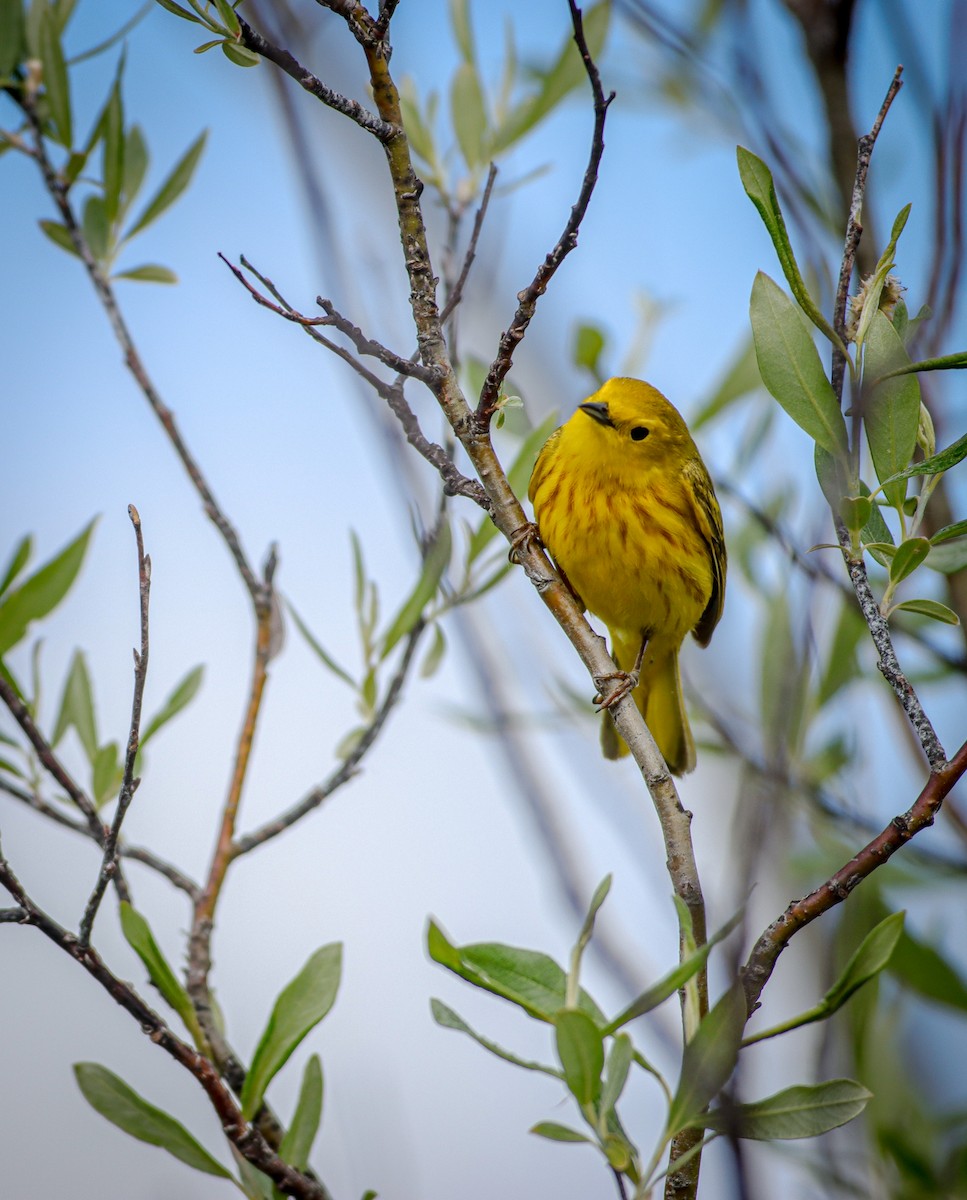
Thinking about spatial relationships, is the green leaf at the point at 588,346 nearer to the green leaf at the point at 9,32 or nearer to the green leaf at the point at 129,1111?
the green leaf at the point at 9,32

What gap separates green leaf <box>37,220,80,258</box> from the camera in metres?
2.23

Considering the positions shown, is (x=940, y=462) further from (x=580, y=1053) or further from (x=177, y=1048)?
(x=177, y=1048)

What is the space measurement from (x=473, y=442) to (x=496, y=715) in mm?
503

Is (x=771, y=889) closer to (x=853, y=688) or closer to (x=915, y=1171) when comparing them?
(x=915, y=1171)

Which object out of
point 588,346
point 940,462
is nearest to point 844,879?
point 940,462

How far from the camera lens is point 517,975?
1.17 meters

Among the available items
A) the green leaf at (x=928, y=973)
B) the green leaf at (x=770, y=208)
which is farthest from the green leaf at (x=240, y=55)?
the green leaf at (x=928, y=973)

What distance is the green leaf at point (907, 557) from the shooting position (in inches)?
50.6

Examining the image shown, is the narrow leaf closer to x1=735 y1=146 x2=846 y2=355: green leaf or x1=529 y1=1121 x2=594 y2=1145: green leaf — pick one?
x1=529 y1=1121 x2=594 y2=1145: green leaf

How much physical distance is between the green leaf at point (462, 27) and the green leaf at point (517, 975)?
2.01 meters

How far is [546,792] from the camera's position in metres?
1.76

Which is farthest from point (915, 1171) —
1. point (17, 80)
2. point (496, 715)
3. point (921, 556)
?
point (17, 80)

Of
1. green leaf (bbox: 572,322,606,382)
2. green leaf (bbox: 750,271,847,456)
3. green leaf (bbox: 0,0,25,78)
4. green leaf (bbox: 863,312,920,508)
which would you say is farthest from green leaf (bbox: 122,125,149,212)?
green leaf (bbox: 863,312,920,508)

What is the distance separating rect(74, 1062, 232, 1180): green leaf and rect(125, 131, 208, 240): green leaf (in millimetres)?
1516
